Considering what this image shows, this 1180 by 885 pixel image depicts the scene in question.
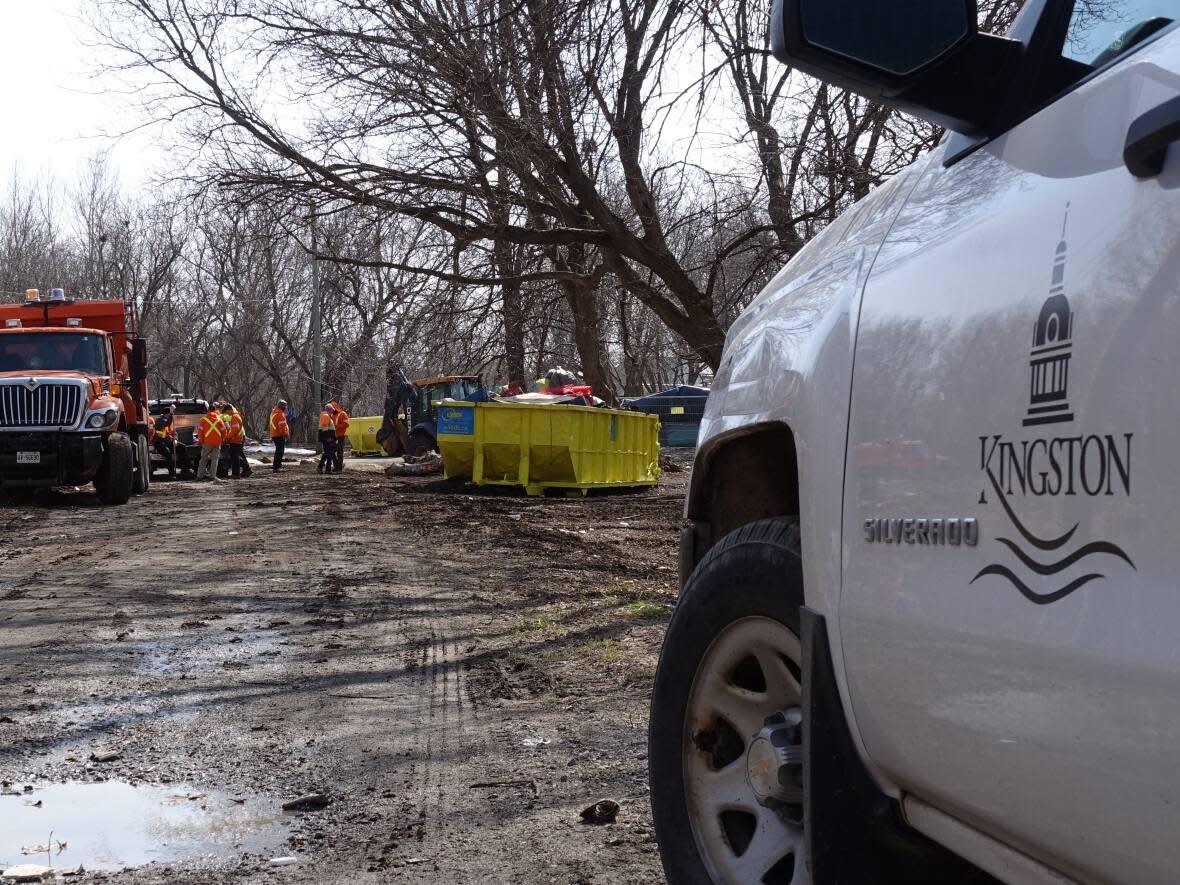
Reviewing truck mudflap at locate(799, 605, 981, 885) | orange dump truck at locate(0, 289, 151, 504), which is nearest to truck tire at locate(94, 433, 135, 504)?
orange dump truck at locate(0, 289, 151, 504)

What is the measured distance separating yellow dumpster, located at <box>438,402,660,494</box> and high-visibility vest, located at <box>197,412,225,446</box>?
Result: 777 cm

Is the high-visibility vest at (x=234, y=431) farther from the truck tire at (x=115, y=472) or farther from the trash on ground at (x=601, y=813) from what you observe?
the trash on ground at (x=601, y=813)

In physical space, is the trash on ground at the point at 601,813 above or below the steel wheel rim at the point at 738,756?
below

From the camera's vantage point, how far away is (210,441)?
27094 mm

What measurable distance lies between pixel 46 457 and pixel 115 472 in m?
0.98

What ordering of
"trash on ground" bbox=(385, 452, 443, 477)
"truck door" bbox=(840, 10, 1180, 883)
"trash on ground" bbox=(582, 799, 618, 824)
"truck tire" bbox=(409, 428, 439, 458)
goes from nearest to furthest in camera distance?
1. "truck door" bbox=(840, 10, 1180, 883)
2. "trash on ground" bbox=(582, 799, 618, 824)
3. "trash on ground" bbox=(385, 452, 443, 477)
4. "truck tire" bbox=(409, 428, 439, 458)

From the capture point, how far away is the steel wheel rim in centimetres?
261

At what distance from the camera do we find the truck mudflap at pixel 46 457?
59.4ft

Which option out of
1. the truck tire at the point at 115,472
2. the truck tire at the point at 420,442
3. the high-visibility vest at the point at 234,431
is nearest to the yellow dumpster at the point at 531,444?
the truck tire at the point at 115,472

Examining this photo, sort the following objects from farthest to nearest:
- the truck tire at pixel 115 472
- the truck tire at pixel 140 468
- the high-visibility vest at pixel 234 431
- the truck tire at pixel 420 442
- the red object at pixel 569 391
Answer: the truck tire at pixel 420 442
the high-visibility vest at pixel 234 431
the red object at pixel 569 391
the truck tire at pixel 140 468
the truck tire at pixel 115 472

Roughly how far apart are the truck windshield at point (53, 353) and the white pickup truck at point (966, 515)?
61.3ft

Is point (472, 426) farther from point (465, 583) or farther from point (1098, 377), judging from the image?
point (1098, 377)

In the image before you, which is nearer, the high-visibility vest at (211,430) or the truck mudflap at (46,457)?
the truck mudflap at (46,457)

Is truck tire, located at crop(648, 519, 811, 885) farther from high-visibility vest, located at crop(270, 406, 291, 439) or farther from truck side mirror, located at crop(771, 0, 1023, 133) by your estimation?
high-visibility vest, located at crop(270, 406, 291, 439)
